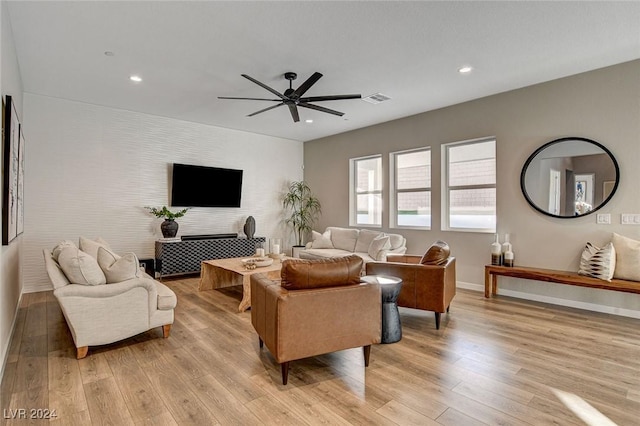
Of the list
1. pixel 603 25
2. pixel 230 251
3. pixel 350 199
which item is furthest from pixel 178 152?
pixel 603 25

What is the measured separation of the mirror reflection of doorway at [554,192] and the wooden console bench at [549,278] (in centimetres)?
82

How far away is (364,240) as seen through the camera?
612cm

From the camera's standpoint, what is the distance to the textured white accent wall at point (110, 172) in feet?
16.4

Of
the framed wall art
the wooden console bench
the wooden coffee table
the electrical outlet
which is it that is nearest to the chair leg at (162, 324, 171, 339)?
the wooden coffee table

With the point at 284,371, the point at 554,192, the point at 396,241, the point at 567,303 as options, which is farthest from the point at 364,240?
the point at 284,371

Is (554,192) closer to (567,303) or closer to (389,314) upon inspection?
(567,303)

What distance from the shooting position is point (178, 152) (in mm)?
6398

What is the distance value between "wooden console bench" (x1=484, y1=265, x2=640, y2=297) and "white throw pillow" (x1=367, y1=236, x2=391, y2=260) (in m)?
1.49

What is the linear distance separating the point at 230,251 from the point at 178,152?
2130 millimetres

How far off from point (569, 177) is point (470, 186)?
4.37 ft

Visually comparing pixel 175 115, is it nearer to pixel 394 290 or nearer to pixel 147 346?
pixel 147 346

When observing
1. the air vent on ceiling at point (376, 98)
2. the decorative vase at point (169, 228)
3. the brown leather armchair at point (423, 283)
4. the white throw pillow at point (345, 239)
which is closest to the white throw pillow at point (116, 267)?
the brown leather armchair at point (423, 283)

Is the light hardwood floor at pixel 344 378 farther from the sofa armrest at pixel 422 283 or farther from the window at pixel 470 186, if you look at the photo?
the window at pixel 470 186

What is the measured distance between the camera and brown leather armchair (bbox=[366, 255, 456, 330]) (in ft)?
11.2
